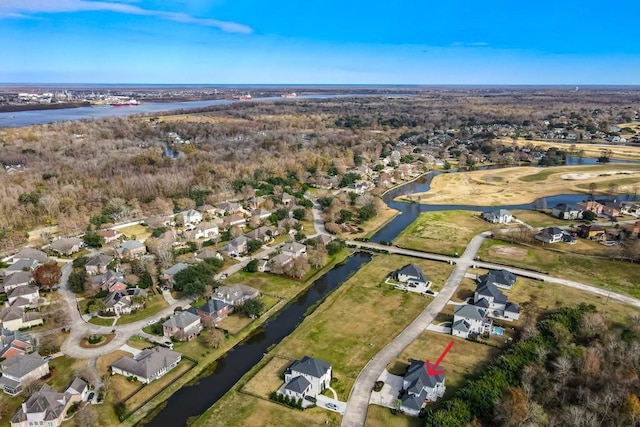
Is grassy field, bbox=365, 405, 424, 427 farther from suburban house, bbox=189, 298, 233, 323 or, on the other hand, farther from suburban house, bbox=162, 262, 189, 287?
suburban house, bbox=162, 262, 189, 287

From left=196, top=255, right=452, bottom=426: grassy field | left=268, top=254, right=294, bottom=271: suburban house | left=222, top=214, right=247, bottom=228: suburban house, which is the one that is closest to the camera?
left=196, top=255, right=452, bottom=426: grassy field

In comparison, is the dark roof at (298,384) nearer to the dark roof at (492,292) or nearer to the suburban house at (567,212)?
the dark roof at (492,292)

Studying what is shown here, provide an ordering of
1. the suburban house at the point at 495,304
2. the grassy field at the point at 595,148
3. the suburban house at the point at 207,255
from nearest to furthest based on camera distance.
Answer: the suburban house at the point at 495,304 < the suburban house at the point at 207,255 < the grassy field at the point at 595,148

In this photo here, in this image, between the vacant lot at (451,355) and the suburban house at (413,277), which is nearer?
the vacant lot at (451,355)

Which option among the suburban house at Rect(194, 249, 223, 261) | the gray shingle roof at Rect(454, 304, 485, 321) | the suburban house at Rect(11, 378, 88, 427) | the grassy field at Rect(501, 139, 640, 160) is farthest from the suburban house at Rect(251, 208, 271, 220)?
the grassy field at Rect(501, 139, 640, 160)

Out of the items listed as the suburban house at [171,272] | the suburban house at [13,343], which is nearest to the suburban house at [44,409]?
the suburban house at [13,343]

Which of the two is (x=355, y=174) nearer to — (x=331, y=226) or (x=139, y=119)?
(x=331, y=226)
